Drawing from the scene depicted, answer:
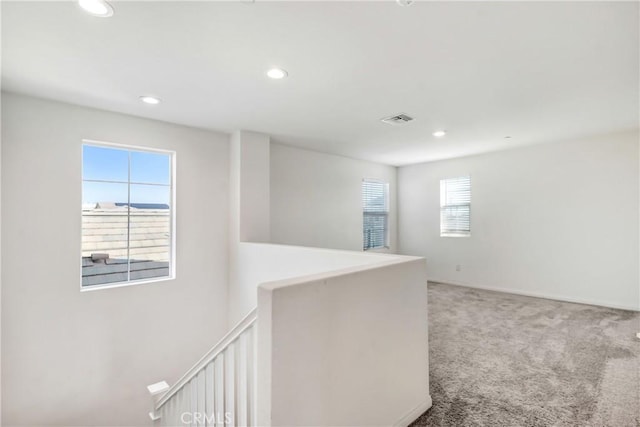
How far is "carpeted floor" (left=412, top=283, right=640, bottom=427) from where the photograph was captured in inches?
80.7

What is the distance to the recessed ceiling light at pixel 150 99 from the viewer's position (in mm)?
2959

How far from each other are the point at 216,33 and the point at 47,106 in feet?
7.48

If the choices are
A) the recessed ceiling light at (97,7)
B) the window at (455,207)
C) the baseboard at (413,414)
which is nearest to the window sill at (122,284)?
the recessed ceiling light at (97,7)

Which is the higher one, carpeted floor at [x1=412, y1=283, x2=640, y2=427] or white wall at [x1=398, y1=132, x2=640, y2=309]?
white wall at [x1=398, y1=132, x2=640, y2=309]

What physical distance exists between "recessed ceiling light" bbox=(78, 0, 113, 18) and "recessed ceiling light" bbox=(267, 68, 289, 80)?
107 cm

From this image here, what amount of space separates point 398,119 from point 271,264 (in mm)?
2279

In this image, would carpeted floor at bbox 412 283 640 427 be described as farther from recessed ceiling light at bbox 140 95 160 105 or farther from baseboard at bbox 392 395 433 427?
recessed ceiling light at bbox 140 95 160 105

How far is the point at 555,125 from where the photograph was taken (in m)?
3.92

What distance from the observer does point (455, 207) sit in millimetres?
6215

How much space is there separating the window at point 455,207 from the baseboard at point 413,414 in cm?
451

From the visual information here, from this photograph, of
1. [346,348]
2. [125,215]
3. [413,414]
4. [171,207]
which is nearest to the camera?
[346,348]

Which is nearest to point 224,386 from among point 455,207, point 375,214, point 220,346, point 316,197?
point 220,346

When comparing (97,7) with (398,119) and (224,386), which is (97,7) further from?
(398,119)

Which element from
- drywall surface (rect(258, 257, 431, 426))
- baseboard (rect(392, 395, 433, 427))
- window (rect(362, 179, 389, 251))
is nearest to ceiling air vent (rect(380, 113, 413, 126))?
drywall surface (rect(258, 257, 431, 426))
